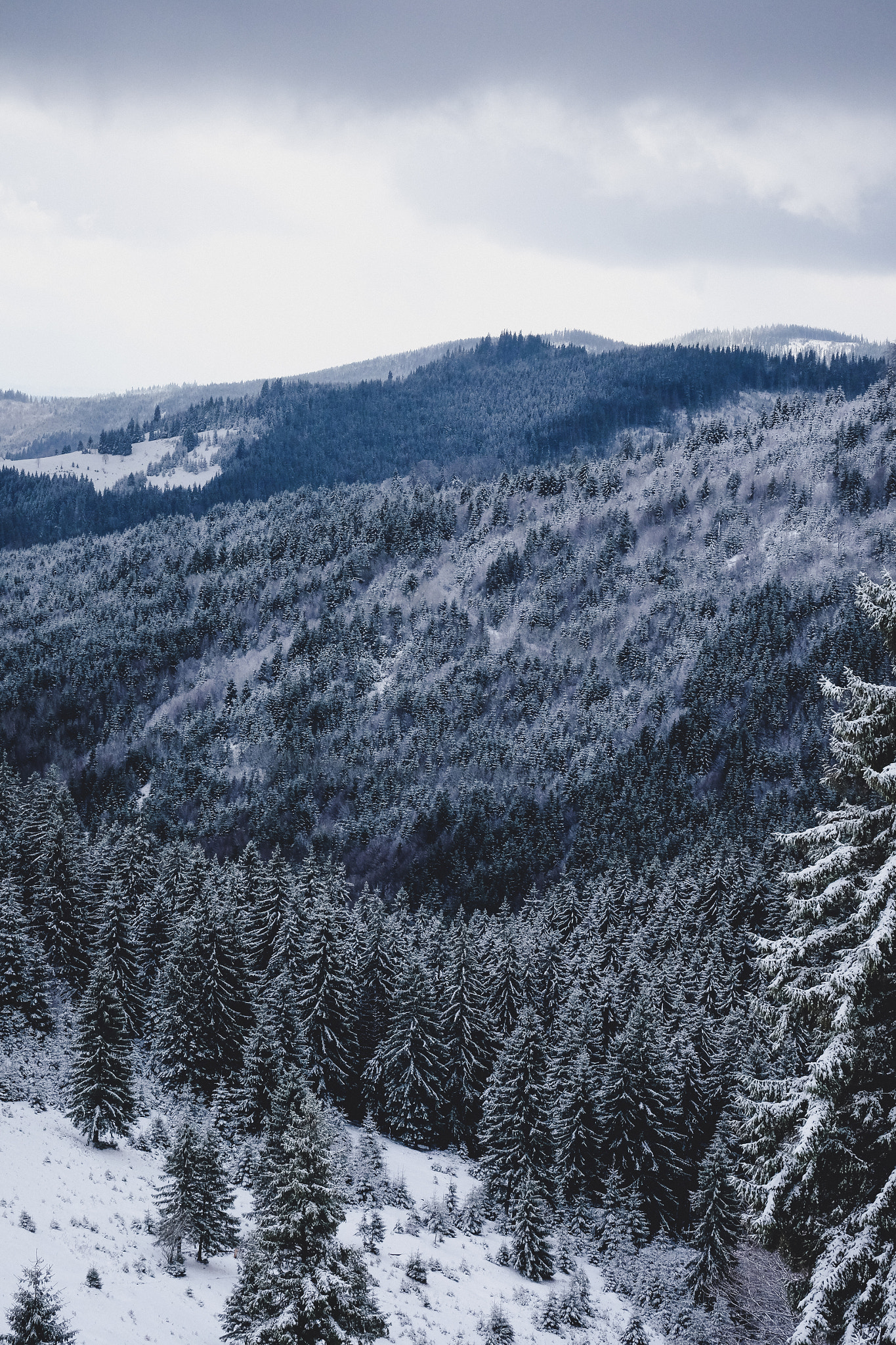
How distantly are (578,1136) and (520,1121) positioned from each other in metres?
5.66

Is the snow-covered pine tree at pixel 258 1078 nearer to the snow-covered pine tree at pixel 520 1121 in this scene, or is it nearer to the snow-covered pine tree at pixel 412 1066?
the snow-covered pine tree at pixel 412 1066

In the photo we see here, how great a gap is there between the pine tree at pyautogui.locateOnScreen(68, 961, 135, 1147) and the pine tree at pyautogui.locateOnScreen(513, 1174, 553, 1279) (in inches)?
679

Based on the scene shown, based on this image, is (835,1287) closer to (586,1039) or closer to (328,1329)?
(328,1329)

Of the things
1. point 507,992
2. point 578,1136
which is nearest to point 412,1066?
point 507,992

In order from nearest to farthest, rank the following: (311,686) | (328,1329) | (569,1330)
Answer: (328,1329) → (569,1330) → (311,686)

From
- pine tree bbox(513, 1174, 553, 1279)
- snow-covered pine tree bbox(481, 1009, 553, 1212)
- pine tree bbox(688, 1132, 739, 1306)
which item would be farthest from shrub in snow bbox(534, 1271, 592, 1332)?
pine tree bbox(688, 1132, 739, 1306)

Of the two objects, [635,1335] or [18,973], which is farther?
[18,973]

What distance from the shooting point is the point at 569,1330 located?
2858cm

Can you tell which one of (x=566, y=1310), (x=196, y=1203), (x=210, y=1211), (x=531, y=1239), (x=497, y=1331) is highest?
(x=196, y=1203)

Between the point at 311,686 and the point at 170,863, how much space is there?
339 ft

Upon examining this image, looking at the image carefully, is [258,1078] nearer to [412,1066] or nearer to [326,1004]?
[326,1004]

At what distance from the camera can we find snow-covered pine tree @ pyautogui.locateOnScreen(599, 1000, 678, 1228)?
4103 centimetres

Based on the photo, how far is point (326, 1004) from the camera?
46906 millimetres

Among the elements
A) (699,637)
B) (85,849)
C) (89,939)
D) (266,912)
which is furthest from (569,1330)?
(699,637)
